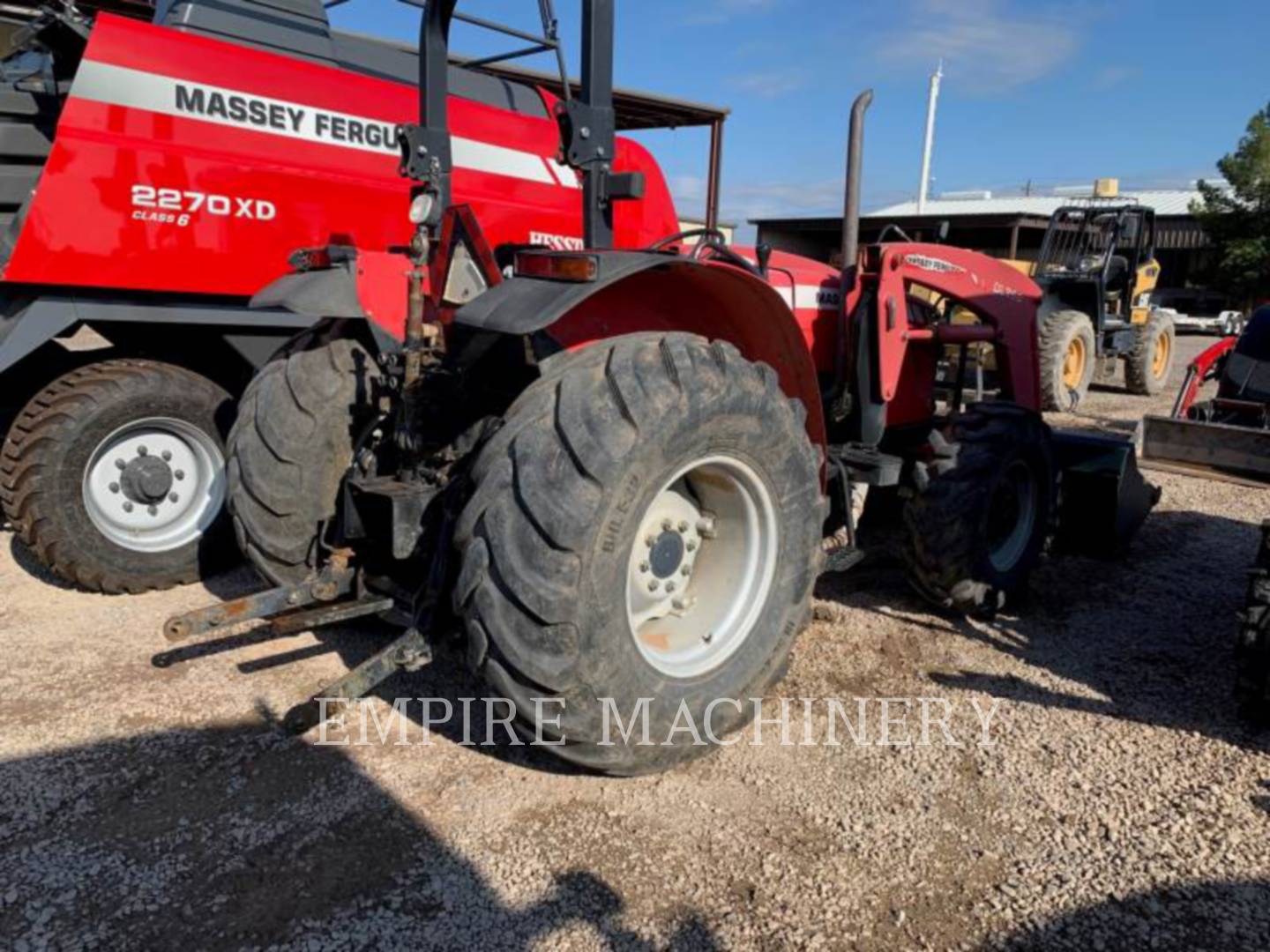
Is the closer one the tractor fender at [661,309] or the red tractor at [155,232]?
the tractor fender at [661,309]

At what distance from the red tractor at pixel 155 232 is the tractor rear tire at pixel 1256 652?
3.49 meters

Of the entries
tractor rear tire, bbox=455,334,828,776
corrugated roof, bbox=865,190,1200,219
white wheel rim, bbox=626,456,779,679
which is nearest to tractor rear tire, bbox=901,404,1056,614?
tractor rear tire, bbox=455,334,828,776

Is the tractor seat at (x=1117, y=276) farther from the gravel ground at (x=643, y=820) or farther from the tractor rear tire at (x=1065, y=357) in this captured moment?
the gravel ground at (x=643, y=820)

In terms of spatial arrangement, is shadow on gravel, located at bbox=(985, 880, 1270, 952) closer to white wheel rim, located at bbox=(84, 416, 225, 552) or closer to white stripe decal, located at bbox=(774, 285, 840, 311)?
white stripe decal, located at bbox=(774, 285, 840, 311)

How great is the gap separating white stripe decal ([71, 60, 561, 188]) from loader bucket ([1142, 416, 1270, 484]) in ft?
13.1

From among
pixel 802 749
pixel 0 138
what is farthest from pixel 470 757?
pixel 0 138

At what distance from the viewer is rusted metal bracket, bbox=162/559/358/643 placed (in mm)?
2660

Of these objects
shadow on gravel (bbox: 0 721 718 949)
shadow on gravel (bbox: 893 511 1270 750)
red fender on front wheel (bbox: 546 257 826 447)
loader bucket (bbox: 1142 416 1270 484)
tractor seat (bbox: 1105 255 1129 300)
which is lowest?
shadow on gravel (bbox: 0 721 718 949)

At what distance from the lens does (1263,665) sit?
9.74ft

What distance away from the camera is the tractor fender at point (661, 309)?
231cm

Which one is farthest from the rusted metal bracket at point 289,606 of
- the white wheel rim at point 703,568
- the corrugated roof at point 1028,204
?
the corrugated roof at point 1028,204

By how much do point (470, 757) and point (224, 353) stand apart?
9.88 ft

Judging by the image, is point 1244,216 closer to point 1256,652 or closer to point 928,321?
point 928,321

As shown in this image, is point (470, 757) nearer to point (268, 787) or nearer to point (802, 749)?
point (268, 787)
